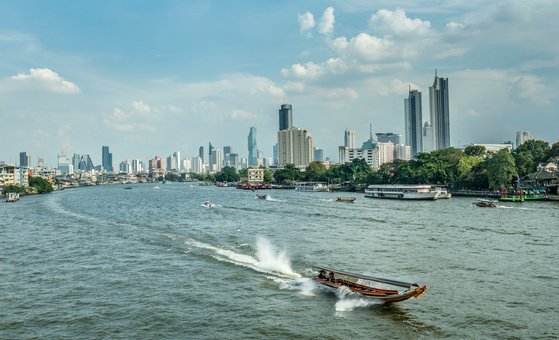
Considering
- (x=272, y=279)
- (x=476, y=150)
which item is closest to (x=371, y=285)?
(x=272, y=279)

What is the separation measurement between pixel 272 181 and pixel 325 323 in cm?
16886

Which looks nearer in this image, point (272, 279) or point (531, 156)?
point (272, 279)

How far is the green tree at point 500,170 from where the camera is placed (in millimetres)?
78188

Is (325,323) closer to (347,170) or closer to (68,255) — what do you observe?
(68,255)

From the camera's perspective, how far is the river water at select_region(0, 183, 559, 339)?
59.2 feet

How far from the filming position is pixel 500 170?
7806cm

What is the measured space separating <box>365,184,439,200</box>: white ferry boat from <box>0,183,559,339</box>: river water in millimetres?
33830

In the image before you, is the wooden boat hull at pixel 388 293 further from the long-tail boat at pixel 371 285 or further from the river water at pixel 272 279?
the river water at pixel 272 279

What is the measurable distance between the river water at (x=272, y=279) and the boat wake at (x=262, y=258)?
0.08 m

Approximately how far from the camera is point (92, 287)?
23.8m

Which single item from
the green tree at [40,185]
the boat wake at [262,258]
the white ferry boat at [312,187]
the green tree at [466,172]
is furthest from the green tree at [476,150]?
the green tree at [40,185]

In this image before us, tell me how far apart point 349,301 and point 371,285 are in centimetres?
120

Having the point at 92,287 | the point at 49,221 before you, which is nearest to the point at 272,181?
the point at 49,221

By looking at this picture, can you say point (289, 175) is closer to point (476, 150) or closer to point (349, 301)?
point (476, 150)
